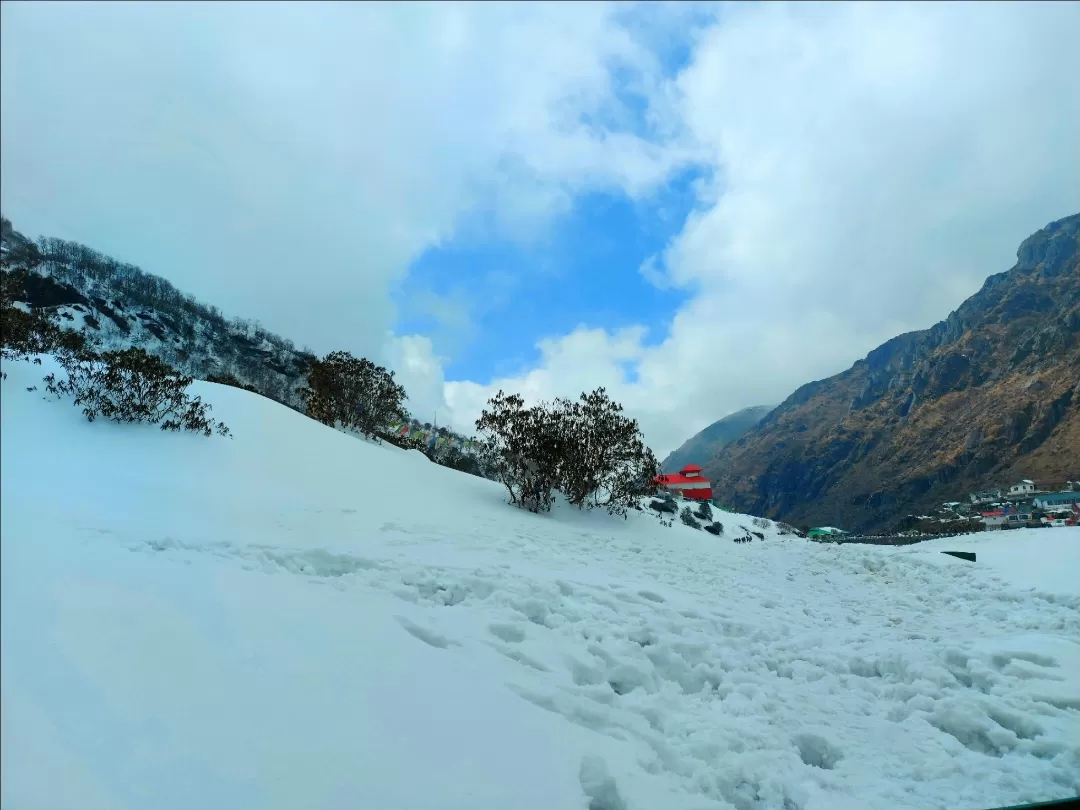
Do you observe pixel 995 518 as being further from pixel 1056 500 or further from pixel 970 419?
pixel 970 419

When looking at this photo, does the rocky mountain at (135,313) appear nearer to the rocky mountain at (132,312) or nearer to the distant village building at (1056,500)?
the rocky mountain at (132,312)

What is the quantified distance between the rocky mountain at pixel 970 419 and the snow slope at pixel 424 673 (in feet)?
111

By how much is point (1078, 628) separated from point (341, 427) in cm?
1769

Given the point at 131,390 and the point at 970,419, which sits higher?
the point at 970,419

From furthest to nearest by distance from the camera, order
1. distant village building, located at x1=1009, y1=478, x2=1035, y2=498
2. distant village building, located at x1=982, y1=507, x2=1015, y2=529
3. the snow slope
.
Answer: distant village building, located at x1=1009, y1=478, x2=1035, y2=498, distant village building, located at x1=982, y1=507, x2=1015, y2=529, the snow slope

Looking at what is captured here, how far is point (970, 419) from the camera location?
5072cm

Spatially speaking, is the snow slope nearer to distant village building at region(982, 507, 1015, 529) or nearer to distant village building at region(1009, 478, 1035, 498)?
distant village building at region(982, 507, 1015, 529)

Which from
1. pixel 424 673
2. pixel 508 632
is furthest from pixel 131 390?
pixel 424 673

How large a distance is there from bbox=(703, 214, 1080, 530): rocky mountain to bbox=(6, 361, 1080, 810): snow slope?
3372 cm

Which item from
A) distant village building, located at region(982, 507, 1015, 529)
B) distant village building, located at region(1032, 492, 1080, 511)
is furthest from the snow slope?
distant village building, located at region(982, 507, 1015, 529)

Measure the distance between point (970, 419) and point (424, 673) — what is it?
65407 mm

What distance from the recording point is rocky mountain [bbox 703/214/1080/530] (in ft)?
114

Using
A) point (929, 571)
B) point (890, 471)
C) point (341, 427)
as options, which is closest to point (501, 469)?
point (341, 427)

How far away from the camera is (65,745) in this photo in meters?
1.52
